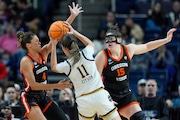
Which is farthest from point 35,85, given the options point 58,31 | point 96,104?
Result: point 96,104

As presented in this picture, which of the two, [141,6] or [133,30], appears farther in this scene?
[141,6]

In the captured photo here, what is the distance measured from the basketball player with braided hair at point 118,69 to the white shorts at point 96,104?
92cm

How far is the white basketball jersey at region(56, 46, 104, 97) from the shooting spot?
27.4 ft

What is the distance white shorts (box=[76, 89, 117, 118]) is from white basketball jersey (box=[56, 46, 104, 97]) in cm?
10

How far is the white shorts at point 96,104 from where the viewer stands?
830 centimetres

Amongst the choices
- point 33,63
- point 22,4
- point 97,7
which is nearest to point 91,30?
point 97,7

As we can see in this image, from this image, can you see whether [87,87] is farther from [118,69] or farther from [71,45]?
[118,69]

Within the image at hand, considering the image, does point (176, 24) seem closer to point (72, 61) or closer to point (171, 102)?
point (171, 102)

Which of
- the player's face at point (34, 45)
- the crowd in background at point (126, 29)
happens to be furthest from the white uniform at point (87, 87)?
the crowd in background at point (126, 29)

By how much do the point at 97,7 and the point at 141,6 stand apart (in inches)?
53.7

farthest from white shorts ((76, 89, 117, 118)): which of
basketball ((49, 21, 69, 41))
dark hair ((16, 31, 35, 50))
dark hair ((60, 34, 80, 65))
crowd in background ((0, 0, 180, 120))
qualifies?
crowd in background ((0, 0, 180, 120))

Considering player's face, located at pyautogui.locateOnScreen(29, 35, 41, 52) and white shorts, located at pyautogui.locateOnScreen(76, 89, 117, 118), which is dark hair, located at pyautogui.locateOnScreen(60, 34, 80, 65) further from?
player's face, located at pyautogui.locateOnScreen(29, 35, 41, 52)

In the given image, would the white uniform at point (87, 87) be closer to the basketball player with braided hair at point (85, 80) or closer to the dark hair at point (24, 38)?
the basketball player with braided hair at point (85, 80)

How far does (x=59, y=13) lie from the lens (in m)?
17.3
